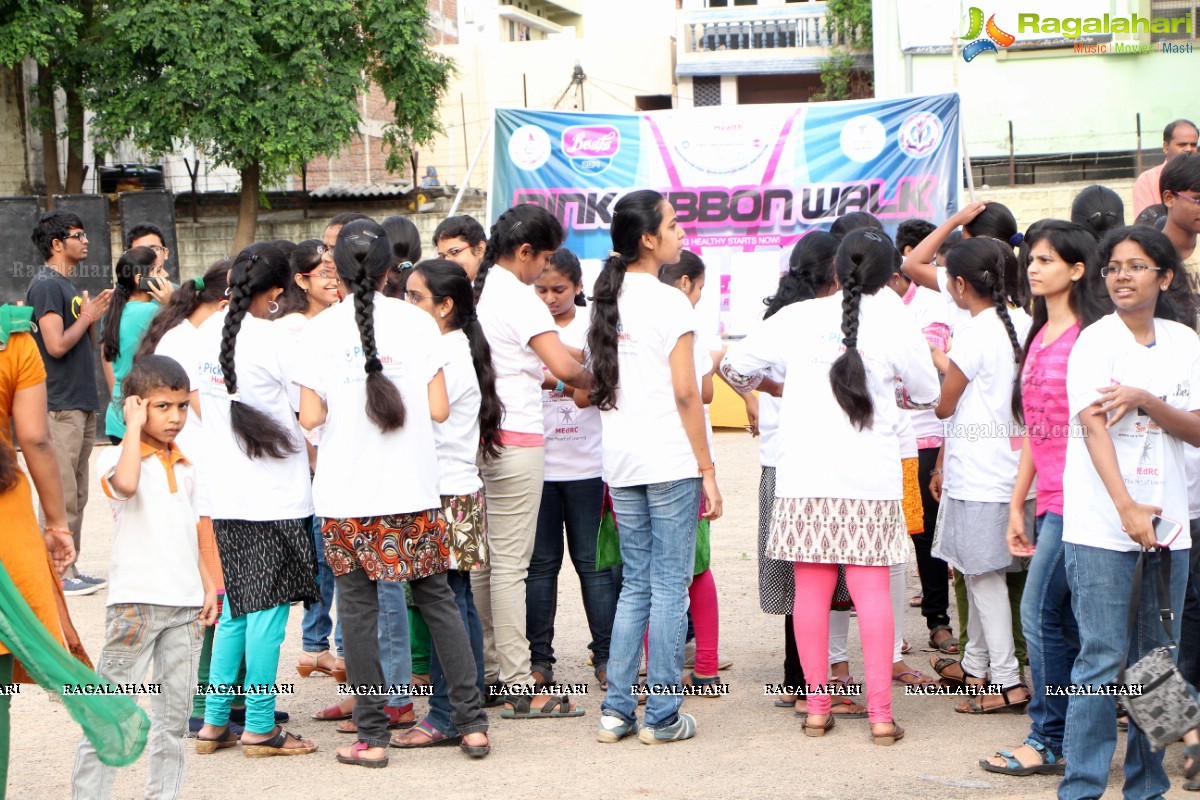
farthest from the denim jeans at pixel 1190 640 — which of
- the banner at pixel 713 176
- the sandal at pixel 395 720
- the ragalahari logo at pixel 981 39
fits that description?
the ragalahari logo at pixel 981 39

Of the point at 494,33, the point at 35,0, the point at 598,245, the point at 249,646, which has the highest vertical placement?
the point at 494,33

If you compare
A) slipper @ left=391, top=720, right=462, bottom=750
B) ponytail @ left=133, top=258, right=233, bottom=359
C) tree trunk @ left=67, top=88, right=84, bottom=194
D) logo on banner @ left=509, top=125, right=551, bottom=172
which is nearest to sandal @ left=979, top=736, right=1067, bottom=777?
slipper @ left=391, top=720, right=462, bottom=750

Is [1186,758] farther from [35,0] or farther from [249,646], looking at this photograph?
[35,0]

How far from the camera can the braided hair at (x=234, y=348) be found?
4.08 m

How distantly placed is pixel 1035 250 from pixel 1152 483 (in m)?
0.94

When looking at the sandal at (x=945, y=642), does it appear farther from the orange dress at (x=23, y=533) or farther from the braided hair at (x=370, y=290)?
the orange dress at (x=23, y=533)

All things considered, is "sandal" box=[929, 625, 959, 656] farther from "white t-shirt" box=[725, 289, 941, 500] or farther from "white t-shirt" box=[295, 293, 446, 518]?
"white t-shirt" box=[295, 293, 446, 518]

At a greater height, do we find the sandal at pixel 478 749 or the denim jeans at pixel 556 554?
the denim jeans at pixel 556 554

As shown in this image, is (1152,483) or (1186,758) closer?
(1152,483)

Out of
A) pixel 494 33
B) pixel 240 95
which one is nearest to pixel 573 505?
pixel 240 95

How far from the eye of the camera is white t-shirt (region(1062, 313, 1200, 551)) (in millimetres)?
3217

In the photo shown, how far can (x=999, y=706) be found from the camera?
4.46 meters

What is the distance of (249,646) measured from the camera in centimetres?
413

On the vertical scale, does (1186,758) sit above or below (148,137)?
below
